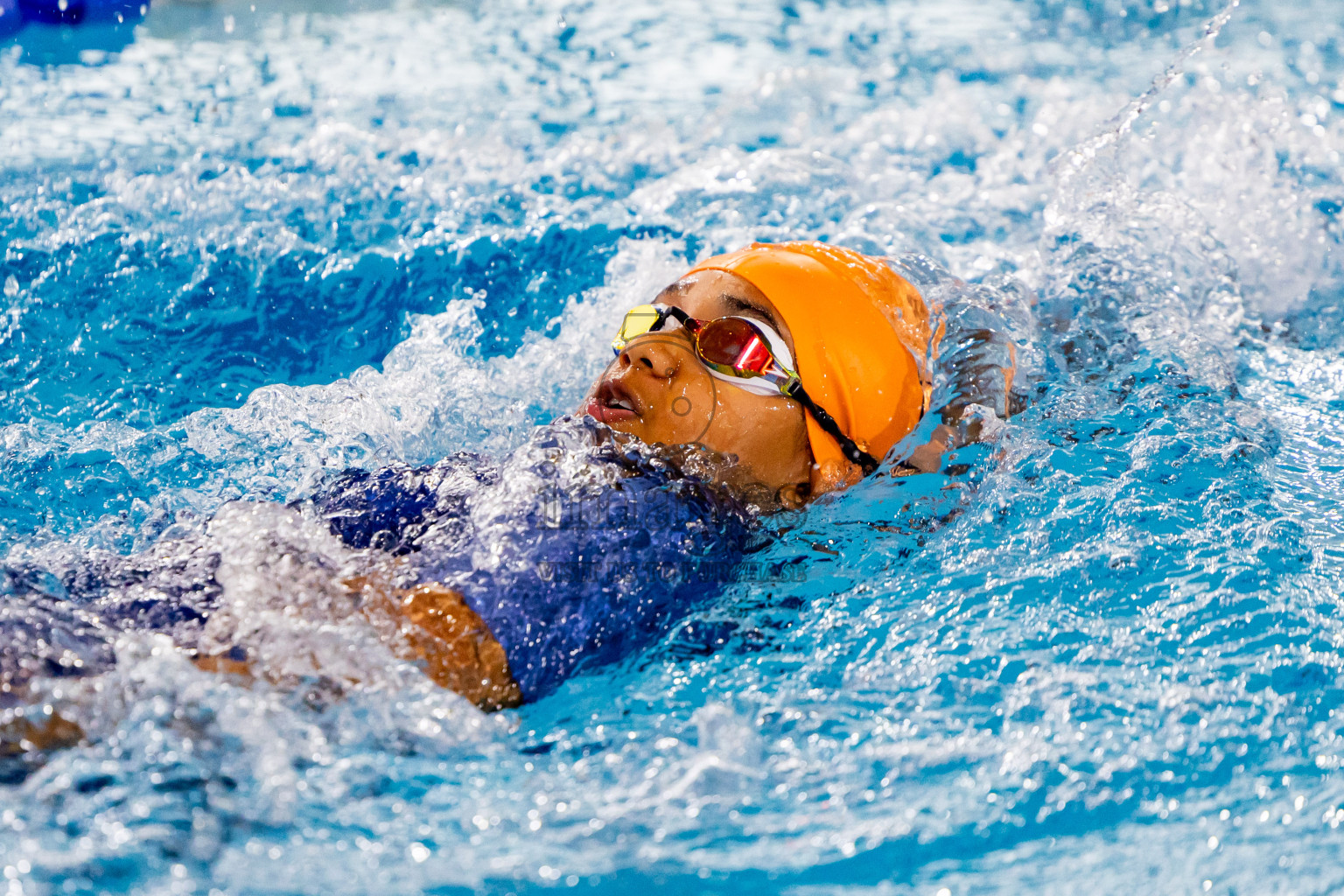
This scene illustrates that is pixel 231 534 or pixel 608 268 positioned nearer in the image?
pixel 231 534

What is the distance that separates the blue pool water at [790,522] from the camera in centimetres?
186

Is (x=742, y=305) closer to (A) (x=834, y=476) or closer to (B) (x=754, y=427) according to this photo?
(B) (x=754, y=427)

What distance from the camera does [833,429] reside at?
291 cm

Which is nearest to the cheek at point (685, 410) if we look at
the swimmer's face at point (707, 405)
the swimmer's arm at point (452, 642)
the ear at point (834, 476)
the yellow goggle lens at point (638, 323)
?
the swimmer's face at point (707, 405)

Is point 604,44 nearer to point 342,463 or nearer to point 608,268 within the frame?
point 608,268

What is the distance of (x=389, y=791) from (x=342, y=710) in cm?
20

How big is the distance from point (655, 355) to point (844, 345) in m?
0.53

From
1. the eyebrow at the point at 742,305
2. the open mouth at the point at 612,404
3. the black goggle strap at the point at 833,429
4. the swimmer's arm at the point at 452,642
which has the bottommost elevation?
the swimmer's arm at the point at 452,642

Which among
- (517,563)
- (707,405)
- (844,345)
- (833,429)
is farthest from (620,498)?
(844,345)

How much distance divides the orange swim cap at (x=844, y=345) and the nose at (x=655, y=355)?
12.2 inches

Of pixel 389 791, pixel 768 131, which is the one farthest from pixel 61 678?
pixel 768 131

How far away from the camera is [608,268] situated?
4.48 m

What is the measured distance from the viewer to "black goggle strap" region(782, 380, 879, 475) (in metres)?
2.86

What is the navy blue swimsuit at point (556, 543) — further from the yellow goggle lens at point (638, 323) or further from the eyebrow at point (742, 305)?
the eyebrow at point (742, 305)
